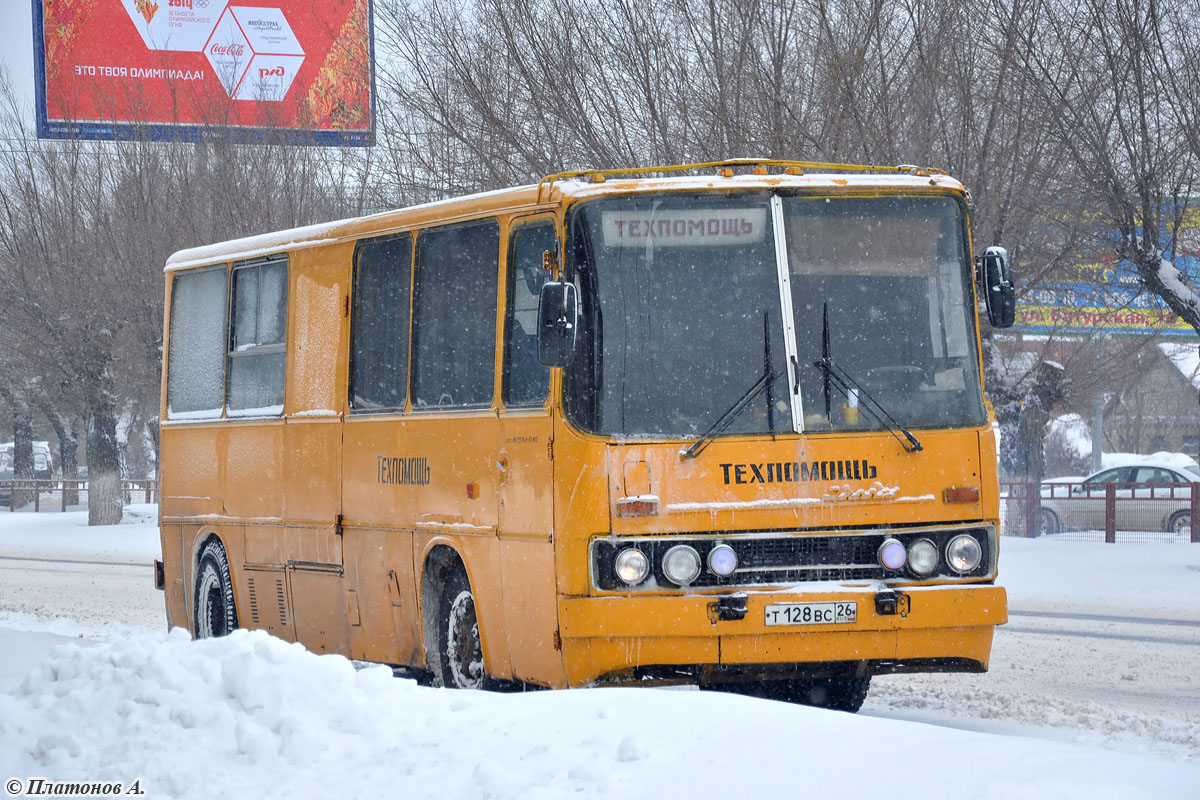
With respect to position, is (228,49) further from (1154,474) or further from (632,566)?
(632,566)

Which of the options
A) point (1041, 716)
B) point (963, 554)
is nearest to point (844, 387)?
point (963, 554)

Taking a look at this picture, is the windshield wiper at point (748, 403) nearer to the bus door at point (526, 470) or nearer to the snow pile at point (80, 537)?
the bus door at point (526, 470)

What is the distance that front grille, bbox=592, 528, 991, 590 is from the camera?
797 cm

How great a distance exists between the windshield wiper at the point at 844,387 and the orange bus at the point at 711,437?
1cm

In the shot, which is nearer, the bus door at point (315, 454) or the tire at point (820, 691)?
the tire at point (820, 691)

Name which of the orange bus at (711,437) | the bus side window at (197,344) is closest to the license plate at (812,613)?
the orange bus at (711,437)

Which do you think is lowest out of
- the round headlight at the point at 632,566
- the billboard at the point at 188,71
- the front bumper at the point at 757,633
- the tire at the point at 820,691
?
the tire at the point at 820,691

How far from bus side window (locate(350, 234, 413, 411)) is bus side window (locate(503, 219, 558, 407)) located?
1188 mm

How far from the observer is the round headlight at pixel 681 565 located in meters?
7.92

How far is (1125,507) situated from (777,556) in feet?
62.3

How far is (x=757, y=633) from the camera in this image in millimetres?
7914

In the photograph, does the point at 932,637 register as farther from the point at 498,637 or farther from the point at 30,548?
the point at 30,548

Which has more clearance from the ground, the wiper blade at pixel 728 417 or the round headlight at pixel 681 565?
the wiper blade at pixel 728 417

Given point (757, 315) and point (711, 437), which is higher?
point (757, 315)
